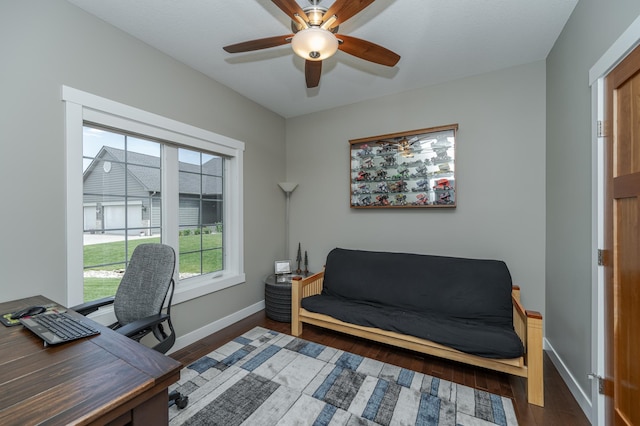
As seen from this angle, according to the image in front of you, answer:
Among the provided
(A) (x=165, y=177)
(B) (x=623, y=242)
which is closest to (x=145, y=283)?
(A) (x=165, y=177)

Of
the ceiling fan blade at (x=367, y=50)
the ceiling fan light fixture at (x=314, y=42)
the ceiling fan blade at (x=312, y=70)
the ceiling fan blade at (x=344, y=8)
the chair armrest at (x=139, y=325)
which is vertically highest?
the ceiling fan blade at (x=344, y=8)

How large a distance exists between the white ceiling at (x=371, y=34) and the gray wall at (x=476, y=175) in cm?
23

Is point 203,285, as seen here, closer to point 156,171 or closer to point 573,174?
point 156,171

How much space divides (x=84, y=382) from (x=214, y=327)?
2121 millimetres

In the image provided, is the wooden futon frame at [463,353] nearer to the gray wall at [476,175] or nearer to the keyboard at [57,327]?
the gray wall at [476,175]

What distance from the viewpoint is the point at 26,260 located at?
1.59 m

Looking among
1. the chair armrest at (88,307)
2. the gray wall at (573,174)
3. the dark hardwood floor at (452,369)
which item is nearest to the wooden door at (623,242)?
the gray wall at (573,174)

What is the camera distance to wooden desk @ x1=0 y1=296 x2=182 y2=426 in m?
0.67

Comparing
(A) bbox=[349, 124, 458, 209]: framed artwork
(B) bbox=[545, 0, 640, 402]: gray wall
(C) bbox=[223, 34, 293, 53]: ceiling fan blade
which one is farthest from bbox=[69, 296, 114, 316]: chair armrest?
(B) bbox=[545, 0, 640, 402]: gray wall

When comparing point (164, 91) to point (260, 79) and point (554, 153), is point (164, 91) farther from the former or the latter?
point (554, 153)

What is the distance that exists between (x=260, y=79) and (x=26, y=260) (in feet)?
7.82

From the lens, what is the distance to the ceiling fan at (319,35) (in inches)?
54.6

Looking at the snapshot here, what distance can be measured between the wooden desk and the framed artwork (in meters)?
2.61

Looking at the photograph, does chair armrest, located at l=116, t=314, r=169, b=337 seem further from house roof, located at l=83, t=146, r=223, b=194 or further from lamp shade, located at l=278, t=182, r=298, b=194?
lamp shade, located at l=278, t=182, r=298, b=194
